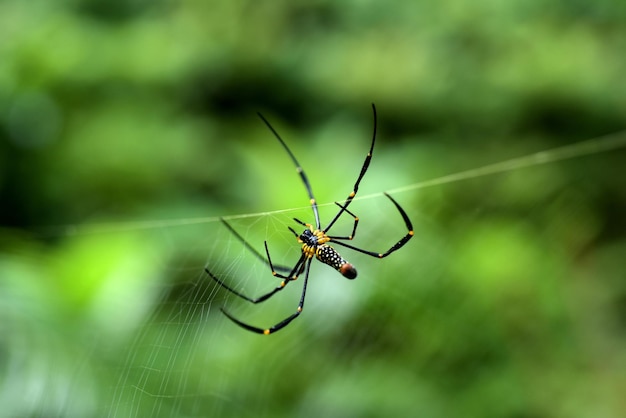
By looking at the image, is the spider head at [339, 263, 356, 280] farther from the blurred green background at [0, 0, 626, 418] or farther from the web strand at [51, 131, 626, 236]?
the web strand at [51, 131, 626, 236]

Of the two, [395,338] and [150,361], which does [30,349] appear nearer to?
[150,361]

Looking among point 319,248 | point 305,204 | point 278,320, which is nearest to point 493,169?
point 305,204

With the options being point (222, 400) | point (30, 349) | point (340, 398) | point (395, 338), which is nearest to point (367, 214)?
point (395, 338)

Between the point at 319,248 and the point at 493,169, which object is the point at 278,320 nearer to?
the point at 319,248

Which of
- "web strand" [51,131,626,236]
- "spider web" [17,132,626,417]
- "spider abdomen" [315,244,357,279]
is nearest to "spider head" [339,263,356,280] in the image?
"spider abdomen" [315,244,357,279]

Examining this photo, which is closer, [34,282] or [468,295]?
[34,282]

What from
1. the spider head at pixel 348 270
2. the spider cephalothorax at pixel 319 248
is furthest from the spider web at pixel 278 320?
the spider head at pixel 348 270

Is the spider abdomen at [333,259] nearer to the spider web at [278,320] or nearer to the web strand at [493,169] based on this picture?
the spider web at [278,320]
